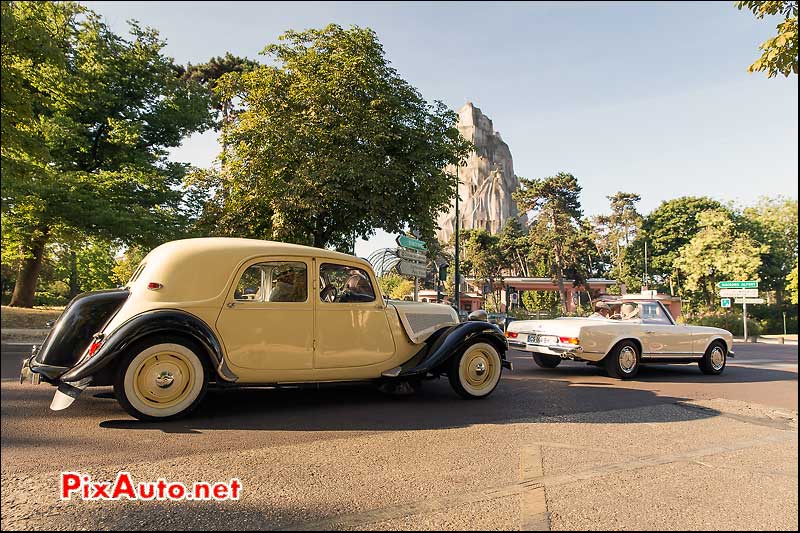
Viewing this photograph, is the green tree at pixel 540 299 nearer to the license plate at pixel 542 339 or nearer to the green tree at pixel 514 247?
the green tree at pixel 514 247

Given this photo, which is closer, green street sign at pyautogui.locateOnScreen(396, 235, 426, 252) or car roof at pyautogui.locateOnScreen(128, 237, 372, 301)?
car roof at pyautogui.locateOnScreen(128, 237, 372, 301)

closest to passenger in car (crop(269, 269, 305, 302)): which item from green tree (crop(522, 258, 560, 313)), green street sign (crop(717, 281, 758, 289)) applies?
green street sign (crop(717, 281, 758, 289))

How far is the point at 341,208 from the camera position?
→ 1766 cm

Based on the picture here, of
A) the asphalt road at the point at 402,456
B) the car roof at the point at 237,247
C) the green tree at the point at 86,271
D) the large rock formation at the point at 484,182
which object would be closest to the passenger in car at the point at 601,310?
the asphalt road at the point at 402,456

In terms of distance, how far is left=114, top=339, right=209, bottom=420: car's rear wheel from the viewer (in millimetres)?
4938

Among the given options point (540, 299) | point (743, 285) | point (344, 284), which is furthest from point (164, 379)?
point (540, 299)

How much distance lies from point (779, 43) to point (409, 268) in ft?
30.7

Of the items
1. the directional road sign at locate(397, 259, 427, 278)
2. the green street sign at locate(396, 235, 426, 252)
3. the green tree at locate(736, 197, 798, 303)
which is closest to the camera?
the directional road sign at locate(397, 259, 427, 278)

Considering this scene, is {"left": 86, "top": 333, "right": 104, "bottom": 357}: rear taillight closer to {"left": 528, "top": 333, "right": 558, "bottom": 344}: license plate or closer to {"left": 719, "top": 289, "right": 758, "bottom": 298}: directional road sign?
{"left": 528, "top": 333, "right": 558, "bottom": 344}: license plate

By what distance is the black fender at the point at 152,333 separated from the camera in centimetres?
475

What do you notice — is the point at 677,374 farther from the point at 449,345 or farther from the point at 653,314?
the point at 449,345

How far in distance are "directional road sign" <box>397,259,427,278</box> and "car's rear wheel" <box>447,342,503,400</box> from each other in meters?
7.42

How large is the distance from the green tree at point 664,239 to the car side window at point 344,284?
62019mm

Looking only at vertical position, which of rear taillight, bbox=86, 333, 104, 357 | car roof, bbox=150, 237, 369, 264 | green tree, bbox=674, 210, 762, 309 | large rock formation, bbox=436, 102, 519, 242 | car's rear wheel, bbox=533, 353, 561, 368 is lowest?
Answer: car's rear wheel, bbox=533, 353, 561, 368
